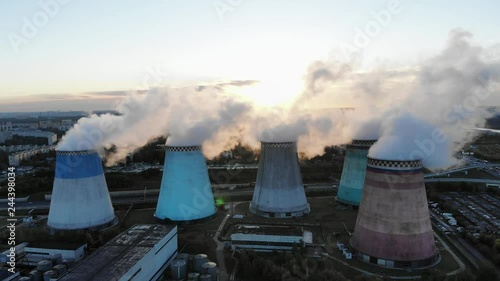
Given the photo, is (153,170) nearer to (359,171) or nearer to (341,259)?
(359,171)

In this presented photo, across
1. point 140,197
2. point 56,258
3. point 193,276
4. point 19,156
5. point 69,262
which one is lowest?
point 19,156

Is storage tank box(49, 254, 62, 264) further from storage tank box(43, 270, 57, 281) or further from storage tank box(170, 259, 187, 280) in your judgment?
storage tank box(170, 259, 187, 280)

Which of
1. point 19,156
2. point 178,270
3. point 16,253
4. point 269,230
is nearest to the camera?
point 178,270

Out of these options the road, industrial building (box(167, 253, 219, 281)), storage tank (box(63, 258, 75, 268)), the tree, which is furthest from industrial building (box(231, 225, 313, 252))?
the road

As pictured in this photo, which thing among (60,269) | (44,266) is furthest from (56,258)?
(60,269)

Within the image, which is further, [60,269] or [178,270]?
[60,269]

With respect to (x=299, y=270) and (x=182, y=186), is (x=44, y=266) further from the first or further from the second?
(x=299, y=270)
